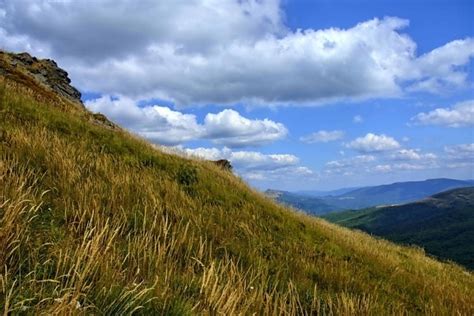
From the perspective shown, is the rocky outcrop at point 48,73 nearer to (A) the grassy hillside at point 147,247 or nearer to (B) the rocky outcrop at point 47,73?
(B) the rocky outcrop at point 47,73

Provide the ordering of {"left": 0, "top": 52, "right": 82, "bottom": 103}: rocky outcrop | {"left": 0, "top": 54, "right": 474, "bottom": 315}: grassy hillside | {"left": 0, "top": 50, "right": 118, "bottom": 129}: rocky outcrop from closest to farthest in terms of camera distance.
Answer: {"left": 0, "top": 54, "right": 474, "bottom": 315}: grassy hillside, {"left": 0, "top": 50, "right": 118, "bottom": 129}: rocky outcrop, {"left": 0, "top": 52, "right": 82, "bottom": 103}: rocky outcrop

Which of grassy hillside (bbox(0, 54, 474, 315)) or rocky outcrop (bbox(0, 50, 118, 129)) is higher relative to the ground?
rocky outcrop (bbox(0, 50, 118, 129))

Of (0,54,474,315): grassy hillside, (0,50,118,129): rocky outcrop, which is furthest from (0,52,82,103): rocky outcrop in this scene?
(0,54,474,315): grassy hillside

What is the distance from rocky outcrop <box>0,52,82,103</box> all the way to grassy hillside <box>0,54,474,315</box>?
1792cm

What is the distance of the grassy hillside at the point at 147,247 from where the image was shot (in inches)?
147

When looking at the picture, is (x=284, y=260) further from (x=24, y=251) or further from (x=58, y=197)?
(x=24, y=251)

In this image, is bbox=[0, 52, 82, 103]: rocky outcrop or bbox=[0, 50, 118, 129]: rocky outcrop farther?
bbox=[0, 52, 82, 103]: rocky outcrop

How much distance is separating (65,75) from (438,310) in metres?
33.7

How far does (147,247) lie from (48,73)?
32.5 metres

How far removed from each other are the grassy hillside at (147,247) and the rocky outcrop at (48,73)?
17.9 meters

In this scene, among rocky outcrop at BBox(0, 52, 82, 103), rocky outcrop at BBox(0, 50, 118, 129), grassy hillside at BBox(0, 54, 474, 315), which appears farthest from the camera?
rocky outcrop at BBox(0, 52, 82, 103)

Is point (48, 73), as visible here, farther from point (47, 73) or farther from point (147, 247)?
point (147, 247)

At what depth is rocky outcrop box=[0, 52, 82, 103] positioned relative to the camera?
32.8 meters

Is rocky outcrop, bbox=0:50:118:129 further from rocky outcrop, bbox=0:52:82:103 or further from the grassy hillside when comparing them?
the grassy hillside
